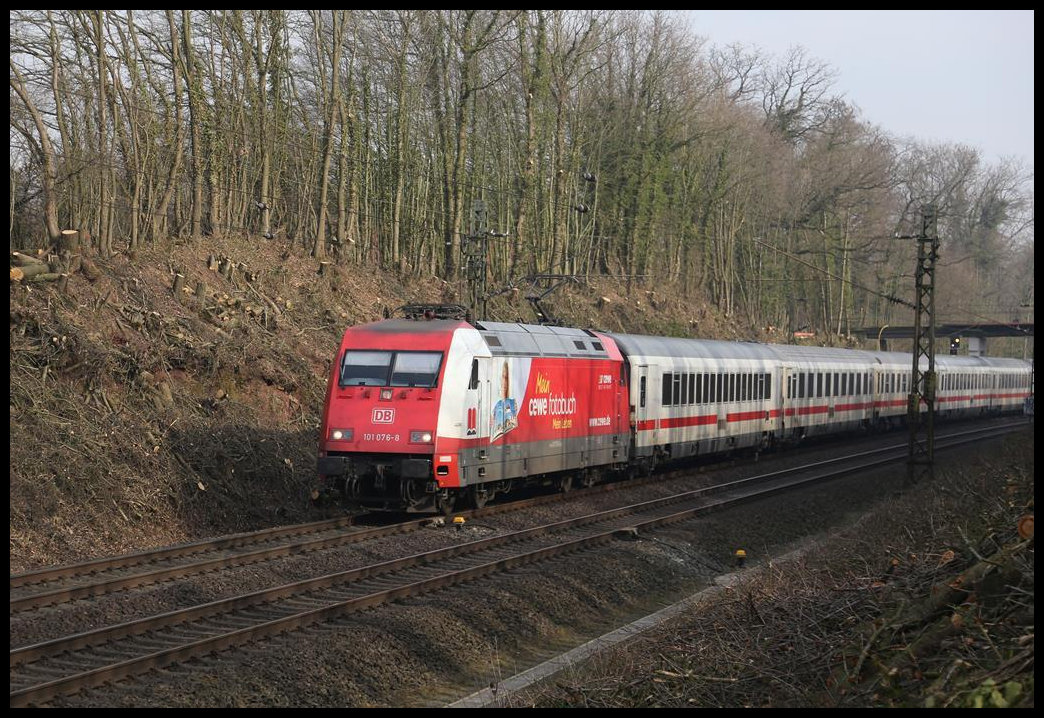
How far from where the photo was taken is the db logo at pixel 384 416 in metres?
16.5

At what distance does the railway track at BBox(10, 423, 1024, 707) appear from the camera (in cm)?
930

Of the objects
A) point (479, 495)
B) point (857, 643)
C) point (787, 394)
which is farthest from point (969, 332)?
point (857, 643)

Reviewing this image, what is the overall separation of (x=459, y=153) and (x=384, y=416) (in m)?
19.7

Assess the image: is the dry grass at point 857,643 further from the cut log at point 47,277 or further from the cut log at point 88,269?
the cut log at point 88,269

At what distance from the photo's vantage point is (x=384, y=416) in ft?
54.2

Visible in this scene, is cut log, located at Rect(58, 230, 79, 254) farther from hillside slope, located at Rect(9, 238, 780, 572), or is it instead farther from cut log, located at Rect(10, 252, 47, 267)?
cut log, located at Rect(10, 252, 47, 267)

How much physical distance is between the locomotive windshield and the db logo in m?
0.42

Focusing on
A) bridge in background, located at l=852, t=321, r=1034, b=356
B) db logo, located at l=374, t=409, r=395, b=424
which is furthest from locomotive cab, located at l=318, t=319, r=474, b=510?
bridge in background, located at l=852, t=321, r=1034, b=356

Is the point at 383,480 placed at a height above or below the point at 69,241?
below

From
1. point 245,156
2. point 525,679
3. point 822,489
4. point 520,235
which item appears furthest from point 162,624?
point 520,235

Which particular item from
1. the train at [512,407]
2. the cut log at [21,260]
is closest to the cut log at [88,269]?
the cut log at [21,260]

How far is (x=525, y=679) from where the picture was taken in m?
10.1

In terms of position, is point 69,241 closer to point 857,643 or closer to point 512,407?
point 512,407
